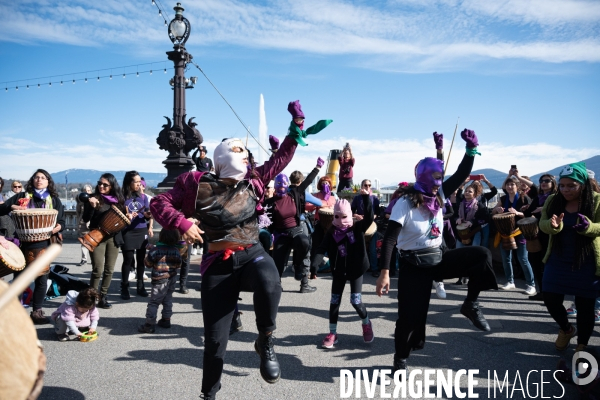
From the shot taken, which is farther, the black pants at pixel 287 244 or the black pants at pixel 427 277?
the black pants at pixel 287 244

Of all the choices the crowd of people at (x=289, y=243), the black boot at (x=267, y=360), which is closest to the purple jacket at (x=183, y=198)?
the crowd of people at (x=289, y=243)

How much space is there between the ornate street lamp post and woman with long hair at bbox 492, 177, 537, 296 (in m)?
9.32

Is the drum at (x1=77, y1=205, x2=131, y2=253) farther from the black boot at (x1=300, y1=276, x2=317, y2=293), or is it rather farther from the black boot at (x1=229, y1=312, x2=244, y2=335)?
the black boot at (x1=300, y1=276, x2=317, y2=293)

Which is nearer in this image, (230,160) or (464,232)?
(230,160)

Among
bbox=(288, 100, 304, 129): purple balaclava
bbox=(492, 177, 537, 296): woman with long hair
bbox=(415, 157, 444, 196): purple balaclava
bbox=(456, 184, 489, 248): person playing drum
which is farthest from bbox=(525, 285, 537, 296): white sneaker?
bbox=(288, 100, 304, 129): purple balaclava

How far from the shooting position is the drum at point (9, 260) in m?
4.32

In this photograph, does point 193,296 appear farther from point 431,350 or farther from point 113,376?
point 431,350

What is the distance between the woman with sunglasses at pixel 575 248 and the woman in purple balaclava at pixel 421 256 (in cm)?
90

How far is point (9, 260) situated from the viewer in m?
4.36

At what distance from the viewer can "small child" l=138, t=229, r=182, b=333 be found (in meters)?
5.29

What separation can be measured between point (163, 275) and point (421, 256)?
10.5 ft

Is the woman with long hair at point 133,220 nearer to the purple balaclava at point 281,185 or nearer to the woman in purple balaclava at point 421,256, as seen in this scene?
the purple balaclava at point 281,185

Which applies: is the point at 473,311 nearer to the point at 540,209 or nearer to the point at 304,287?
the point at 540,209

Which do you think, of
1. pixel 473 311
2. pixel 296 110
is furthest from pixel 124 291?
pixel 473 311
